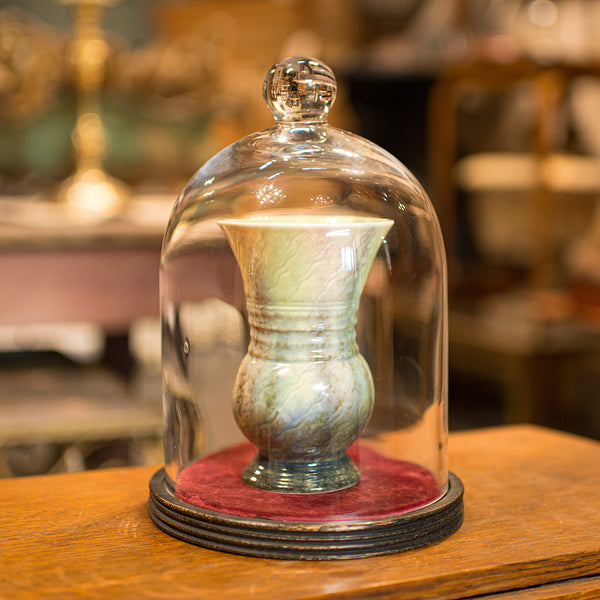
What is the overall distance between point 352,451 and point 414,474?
2.3 inches

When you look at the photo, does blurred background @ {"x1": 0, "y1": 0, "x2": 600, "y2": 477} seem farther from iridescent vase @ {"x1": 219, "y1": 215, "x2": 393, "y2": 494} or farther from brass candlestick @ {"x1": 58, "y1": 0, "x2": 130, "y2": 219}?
iridescent vase @ {"x1": 219, "y1": 215, "x2": 393, "y2": 494}

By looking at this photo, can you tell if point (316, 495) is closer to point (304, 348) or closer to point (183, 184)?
point (304, 348)

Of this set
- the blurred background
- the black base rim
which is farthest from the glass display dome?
the blurred background

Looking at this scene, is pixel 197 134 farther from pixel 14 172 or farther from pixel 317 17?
pixel 317 17

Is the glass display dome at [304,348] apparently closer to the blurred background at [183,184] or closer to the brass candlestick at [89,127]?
the blurred background at [183,184]

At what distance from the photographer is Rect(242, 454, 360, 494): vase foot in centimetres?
67

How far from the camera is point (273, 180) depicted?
721 mm

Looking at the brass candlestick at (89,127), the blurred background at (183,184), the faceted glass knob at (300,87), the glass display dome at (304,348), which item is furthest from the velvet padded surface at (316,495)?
the brass candlestick at (89,127)

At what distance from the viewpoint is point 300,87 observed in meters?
0.69

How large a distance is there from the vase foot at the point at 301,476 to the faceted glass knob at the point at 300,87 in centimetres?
26

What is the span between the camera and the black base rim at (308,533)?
59cm

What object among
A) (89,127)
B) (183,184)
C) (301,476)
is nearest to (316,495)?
(301,476)

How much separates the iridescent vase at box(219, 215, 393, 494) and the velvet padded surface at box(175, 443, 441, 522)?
0.01 m

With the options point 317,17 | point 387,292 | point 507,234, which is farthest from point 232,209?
point 317,17
